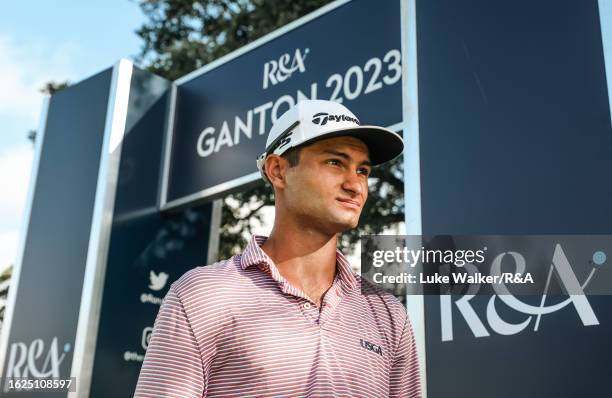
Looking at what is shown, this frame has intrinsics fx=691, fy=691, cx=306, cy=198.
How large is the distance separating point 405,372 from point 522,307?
126cm

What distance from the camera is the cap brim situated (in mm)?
2119

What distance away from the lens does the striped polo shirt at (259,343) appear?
1.81 metres

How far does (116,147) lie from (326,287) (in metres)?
4.05

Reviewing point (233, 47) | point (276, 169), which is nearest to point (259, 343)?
point (276, 169)

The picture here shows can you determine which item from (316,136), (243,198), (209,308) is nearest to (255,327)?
(209,308)

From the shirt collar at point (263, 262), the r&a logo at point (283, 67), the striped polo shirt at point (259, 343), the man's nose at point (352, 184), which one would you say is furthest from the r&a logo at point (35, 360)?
the man's nose at point (352, 184)

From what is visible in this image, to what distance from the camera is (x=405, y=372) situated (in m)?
2.14

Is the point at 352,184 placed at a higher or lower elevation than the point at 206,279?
higher

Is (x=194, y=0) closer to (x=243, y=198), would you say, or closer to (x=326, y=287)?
(x=243, y=198)

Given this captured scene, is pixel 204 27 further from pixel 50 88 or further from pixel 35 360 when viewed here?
pixel 35 360

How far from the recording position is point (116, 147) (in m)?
5.79

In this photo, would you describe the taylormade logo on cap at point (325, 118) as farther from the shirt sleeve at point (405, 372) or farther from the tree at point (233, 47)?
the tree at point (233, 47)

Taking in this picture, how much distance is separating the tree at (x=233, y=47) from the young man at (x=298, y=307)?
693cm

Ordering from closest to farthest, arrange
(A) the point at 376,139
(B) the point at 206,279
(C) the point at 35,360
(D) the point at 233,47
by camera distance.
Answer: (B) the point at 206,279
(A) the point at 376,139
(C) the point at 35,360
(D) the point at 233,47
